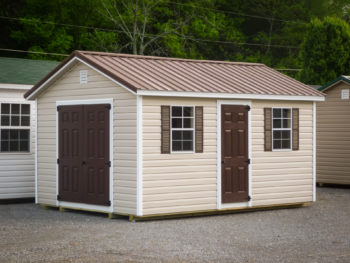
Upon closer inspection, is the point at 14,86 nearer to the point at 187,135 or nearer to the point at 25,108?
the point at 25,108

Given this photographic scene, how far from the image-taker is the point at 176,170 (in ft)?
45.2

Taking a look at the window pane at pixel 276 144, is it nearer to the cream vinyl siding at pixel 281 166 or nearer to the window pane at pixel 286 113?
the cream vinyl siding at pixel 281 166

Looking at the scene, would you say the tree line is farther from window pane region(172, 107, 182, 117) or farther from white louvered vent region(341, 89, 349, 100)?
window pane region(172, 107, 182, 117)

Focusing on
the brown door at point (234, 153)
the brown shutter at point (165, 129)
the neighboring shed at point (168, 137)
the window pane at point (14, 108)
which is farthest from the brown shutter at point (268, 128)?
Answer: the window pane at point (14, 108)

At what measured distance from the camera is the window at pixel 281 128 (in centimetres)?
1565

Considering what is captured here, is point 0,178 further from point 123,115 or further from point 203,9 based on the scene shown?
point 203,9

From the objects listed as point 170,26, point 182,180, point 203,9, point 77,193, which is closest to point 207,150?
point 182,180

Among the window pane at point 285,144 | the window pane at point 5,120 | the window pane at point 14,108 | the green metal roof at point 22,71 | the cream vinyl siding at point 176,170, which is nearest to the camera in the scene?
the cream vinyl siding at point 176,170

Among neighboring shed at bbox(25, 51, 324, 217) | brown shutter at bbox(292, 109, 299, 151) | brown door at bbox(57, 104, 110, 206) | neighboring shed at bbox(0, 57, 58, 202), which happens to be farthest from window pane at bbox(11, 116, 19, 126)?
brown shutter at bbox(292, 109, 299, 151)

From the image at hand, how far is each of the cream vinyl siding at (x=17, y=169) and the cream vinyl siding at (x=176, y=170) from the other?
4.78 meters

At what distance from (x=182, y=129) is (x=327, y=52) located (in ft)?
62.1

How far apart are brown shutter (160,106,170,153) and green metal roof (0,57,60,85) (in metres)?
4.80

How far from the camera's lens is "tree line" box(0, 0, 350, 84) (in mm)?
31625

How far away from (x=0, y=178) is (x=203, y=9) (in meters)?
27.2
